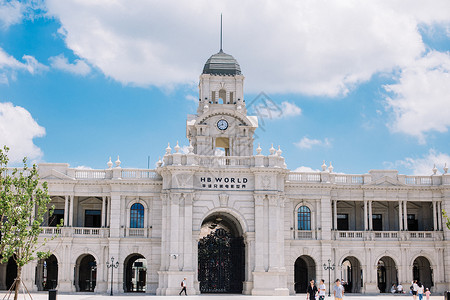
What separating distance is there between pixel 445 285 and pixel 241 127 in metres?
24.8

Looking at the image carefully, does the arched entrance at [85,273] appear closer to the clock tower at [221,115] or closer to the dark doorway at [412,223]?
the clock tower at [221,115]

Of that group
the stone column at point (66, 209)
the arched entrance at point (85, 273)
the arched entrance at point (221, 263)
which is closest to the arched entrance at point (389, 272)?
the arched entrance at point (221, 263)

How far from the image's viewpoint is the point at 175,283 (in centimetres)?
5144

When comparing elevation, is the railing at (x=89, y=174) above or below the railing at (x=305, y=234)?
above

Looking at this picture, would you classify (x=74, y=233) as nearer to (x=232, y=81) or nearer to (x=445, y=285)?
(x=232, y=81)

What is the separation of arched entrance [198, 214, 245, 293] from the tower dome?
16105mm

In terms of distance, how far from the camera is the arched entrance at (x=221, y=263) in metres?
55.2

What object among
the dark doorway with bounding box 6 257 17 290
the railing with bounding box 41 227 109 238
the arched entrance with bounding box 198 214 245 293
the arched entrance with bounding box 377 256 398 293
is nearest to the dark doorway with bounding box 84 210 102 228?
the railing with bounding box 41 227 109 238

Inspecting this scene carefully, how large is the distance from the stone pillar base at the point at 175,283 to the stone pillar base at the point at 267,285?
5110 mm

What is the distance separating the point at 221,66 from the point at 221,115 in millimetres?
5219

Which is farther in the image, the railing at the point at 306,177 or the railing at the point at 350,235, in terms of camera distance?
the railing at the point at 350,235

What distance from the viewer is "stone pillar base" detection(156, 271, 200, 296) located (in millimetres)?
51125

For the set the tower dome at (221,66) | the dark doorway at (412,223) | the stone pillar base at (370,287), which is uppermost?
the tower dome at (221,66)

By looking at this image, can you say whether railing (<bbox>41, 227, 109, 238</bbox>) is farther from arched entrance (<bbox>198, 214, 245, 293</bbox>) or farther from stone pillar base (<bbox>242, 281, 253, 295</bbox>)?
stone pillar base (<bbox>242, 281, 253, 295</bbox>)
